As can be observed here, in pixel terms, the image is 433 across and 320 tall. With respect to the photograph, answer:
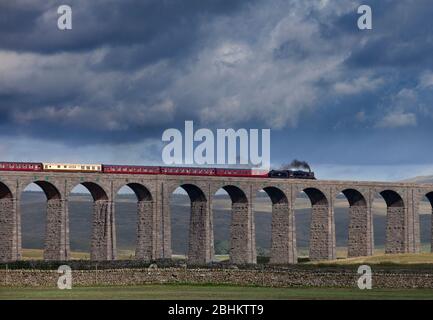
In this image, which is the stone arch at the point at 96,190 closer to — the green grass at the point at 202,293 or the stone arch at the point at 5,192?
the stone arch at the point at 5,192

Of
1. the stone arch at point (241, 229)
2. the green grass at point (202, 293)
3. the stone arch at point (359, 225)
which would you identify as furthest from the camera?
the stone arch at point (359, 225)

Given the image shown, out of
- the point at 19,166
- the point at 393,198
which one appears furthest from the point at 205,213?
the point at 393,198

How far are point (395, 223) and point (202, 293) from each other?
78.3m

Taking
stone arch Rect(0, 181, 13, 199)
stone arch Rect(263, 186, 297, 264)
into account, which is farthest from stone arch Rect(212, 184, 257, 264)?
stone arch Rect(0, 181, 13, 199)

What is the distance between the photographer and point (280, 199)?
13100 cm

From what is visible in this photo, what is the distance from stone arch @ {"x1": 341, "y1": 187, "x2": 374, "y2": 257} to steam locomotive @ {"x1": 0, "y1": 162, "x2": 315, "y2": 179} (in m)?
6.20

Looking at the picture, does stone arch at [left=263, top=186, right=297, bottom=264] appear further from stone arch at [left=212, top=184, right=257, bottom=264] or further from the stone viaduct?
stone arch at [left=212, top=184, right=257, bottom=264]

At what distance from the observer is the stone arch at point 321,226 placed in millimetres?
133375

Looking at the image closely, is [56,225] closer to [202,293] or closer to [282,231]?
[282,231]

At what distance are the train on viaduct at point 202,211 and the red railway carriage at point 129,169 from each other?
32cm

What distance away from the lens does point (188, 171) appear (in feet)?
404

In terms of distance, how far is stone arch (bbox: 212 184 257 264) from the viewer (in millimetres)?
125750

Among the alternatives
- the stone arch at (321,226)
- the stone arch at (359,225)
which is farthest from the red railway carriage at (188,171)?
the stone arch at (359,225)
